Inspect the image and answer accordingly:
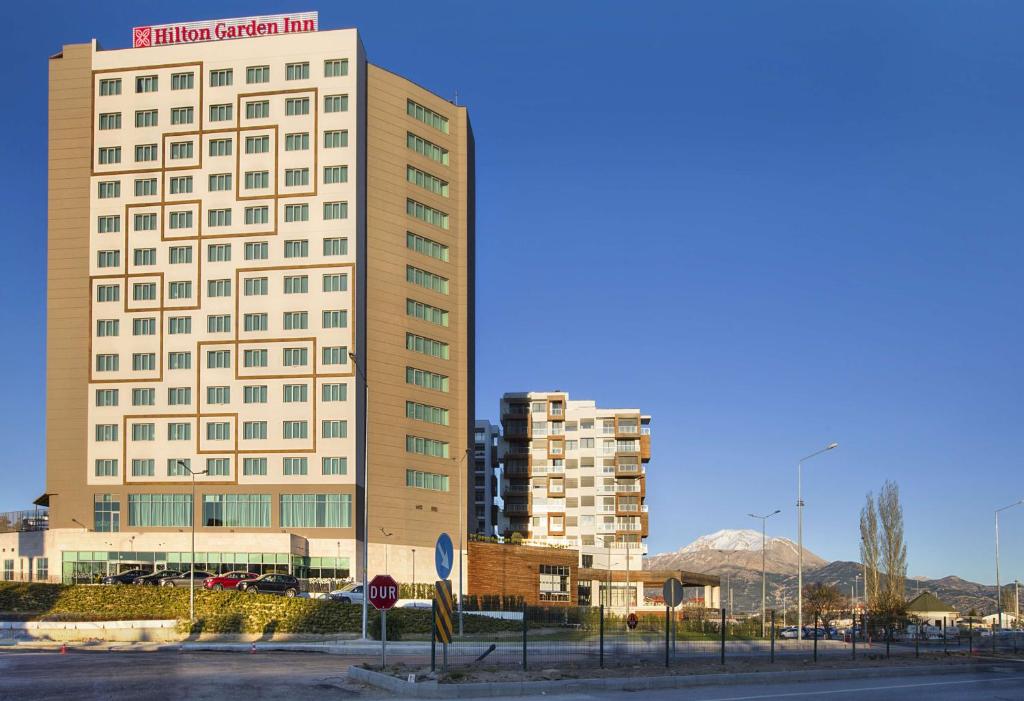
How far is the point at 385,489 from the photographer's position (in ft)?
332

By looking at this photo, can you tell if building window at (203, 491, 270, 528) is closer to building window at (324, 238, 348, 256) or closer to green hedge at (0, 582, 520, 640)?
building window at (324, 238, 348, 256)

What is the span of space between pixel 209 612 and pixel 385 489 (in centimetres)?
3969

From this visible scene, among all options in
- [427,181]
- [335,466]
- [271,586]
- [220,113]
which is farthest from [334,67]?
[271,586]

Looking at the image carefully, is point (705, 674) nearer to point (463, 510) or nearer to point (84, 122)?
point (463, 510)

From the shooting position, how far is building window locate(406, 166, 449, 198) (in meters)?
109

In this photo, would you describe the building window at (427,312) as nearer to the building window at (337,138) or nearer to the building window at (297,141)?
the building window at (337,138)

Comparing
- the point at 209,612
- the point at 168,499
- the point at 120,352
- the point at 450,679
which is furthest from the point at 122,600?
the point at 450,679

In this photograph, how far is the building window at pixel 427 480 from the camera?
104375 millimetres

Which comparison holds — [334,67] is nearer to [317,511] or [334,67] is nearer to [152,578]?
[317,511]

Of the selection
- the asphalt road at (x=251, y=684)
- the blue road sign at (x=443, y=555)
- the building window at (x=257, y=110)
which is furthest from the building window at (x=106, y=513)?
the blue road sign at (x=443, y=555)

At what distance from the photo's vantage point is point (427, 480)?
10650 cm

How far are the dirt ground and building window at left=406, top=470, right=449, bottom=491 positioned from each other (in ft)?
212

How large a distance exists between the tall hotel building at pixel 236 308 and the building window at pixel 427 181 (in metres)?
0.52

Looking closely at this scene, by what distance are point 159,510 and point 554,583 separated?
40128 millimetres
